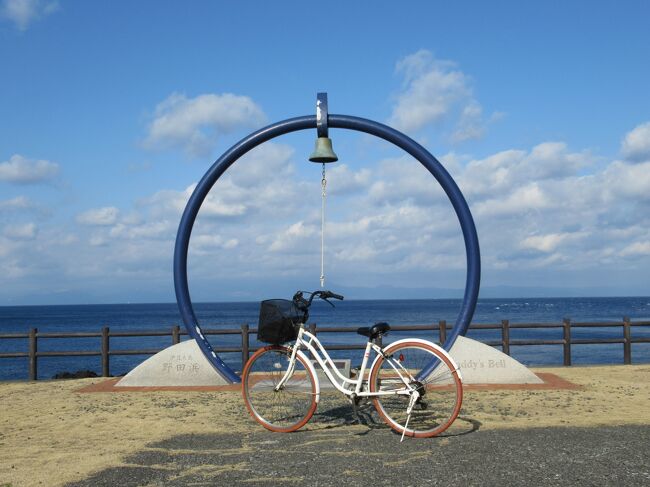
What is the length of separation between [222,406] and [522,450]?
13.3ft

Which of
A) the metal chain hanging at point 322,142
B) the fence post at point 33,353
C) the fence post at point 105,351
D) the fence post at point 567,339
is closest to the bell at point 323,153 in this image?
the metal chain hanging at point 322,142

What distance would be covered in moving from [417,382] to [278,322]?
1.48 meters

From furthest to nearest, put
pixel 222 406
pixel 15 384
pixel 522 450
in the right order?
pixel 15 384 → pixel 222 406 → pixel 522 450

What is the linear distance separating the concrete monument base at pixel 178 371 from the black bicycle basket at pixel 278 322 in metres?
3.62

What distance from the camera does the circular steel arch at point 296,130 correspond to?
970 centimetres

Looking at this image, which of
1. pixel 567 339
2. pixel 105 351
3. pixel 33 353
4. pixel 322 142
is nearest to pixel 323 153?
pixel 322 142

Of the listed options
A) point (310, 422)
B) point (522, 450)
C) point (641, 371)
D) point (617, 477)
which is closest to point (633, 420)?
point (522, 450)

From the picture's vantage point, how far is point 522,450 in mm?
5680

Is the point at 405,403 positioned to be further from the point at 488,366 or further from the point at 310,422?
the point at 488,366

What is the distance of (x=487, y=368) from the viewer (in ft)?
32.6

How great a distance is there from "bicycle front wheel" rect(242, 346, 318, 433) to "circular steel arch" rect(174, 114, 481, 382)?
310 centimetres

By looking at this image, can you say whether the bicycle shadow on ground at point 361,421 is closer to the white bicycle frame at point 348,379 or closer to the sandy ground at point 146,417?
the sandy ground at point 146,417

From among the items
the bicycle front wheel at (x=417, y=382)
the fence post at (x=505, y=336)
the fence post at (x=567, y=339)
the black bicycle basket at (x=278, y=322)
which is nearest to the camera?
the bicycle front wheel at (x=417, y=382)

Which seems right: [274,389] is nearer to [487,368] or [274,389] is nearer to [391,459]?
[391,459]
